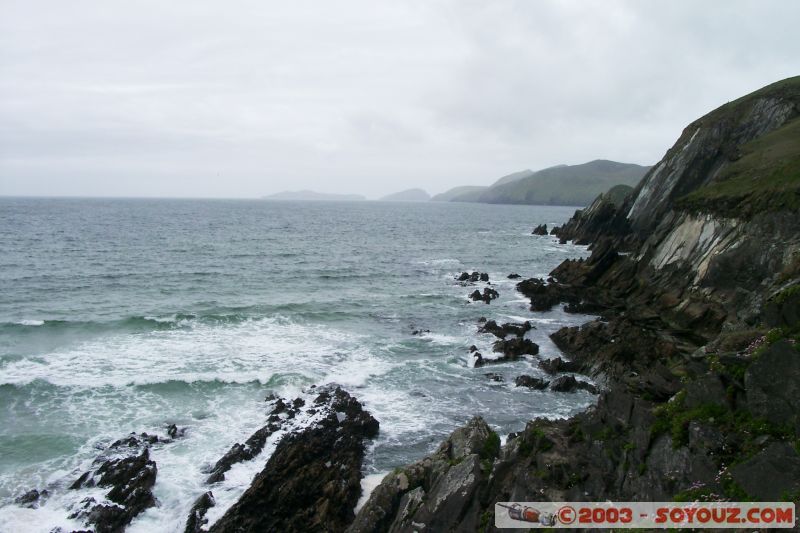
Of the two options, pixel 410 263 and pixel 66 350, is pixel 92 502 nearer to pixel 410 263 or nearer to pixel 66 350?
pixel 66 350

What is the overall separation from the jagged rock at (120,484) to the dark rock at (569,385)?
65.6 ft

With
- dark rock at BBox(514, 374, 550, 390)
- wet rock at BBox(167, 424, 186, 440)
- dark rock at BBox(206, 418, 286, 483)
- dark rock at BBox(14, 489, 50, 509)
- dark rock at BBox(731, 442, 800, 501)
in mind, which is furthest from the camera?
dark rock at BBox(514, 374, 550, 390)

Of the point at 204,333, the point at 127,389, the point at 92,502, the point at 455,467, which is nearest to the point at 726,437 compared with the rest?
the point at 455,467

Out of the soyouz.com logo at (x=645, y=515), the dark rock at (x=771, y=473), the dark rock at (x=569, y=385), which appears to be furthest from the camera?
the dark rock at (x=569, y=385)

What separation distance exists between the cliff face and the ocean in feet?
19.5

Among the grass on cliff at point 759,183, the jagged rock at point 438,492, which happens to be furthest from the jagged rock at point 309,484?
the grass on cliff at point 759,183

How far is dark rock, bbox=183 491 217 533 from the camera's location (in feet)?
55.6

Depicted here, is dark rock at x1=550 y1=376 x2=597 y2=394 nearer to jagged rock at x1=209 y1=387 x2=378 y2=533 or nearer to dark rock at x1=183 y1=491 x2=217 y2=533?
jagged rock at x1=209 y1=387 x2=378 y2=533

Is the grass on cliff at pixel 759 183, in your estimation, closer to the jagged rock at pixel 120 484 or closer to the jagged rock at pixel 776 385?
the jagged rock at pixel 776 385

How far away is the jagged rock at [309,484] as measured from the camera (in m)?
16.9

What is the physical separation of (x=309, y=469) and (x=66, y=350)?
22.6 meters

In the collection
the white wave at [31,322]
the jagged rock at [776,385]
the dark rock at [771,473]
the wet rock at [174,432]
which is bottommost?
the wet rock at [174,432]

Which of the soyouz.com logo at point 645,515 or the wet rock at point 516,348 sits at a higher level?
the soyouz.com logo at point 645,515

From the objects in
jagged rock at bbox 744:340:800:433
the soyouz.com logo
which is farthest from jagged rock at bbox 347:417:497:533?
jagged rock at bbox 744:340:800:433
